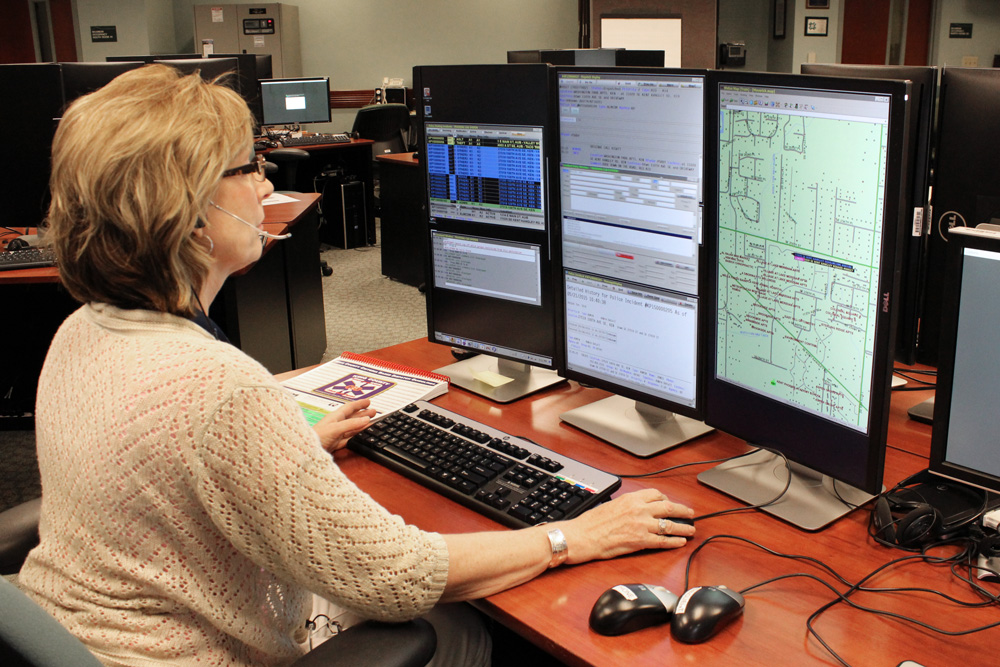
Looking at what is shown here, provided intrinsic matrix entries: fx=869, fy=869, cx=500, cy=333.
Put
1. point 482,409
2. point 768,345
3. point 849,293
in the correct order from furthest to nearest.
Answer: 1. point 482,409
2. point 768,345
3. point 849,293

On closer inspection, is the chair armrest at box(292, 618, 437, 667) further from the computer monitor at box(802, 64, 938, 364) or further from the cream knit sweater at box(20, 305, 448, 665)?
the computer monitor at box(802, 64, 938, 364)

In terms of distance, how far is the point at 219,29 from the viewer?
9016 millimetres

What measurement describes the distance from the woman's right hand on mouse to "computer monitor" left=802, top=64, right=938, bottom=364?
58 cm

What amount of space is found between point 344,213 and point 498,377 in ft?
16.6

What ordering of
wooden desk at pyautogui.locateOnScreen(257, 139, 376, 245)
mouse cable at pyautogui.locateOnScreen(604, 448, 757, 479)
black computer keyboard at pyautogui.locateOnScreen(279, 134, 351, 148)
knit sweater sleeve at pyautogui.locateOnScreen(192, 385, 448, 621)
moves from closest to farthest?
knit sweater sleeve at pyautogui.locateOnScreen(192, 385, 448, 621), mouse cable at pyautogui.locateOnScreen(604, 448, 757, 479), black computer keyboard at pyautogui.locateOnScreen(279, 134, 351, 148), wooden desk at pyautogui.locateOnScreen(257, 139, 376, 245)

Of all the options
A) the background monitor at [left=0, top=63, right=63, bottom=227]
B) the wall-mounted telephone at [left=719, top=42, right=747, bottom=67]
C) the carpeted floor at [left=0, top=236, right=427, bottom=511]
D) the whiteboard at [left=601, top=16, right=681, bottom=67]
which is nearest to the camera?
the background monitor at [left=0, top=63, right=63, bottom=227]

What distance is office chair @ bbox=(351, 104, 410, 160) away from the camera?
22.3 feet

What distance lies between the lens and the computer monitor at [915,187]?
1.43 meters

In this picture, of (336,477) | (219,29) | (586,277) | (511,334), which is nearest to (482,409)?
(511,334)

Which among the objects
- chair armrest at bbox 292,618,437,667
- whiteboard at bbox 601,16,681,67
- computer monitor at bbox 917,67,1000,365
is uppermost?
whiteboard at bbox 601,16,681,67

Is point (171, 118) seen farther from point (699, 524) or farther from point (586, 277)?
point (699, 524)

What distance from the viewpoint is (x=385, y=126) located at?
6.96 meters

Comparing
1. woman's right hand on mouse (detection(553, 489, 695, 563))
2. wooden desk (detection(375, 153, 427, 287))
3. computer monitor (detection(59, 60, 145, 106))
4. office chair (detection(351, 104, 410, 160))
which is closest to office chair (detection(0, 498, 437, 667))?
woman's right hand on mouse (detection(553, 489, 695, 563))

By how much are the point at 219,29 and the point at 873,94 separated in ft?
29.9
